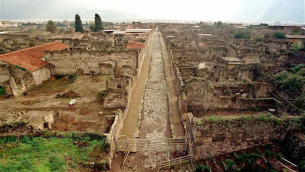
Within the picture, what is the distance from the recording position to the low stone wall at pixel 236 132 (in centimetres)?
920

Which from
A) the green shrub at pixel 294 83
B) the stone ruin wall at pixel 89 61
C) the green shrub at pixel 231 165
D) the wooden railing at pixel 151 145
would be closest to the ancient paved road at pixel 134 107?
the wooden railing at pixel 151 145

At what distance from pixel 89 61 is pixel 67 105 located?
10375 millimetres

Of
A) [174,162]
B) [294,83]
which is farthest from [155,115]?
[294,83]

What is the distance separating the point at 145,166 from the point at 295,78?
56.5 feet

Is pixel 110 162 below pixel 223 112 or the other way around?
below

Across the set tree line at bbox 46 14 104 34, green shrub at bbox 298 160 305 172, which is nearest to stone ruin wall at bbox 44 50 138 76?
green shrub at bbox 298 160 305 172

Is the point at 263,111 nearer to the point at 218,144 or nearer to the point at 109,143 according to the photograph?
the point at 218,144

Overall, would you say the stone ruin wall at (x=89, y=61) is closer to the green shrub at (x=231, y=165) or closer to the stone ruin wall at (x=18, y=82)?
the stone ruin wall at (x=18, y=82)

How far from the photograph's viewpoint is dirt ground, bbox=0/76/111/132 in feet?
45.7

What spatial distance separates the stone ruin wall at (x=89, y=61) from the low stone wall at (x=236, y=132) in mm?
17430

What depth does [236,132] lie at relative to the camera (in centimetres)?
934

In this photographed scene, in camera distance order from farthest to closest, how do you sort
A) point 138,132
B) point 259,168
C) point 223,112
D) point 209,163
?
point 223,112 → point 138,132 → point 209,163 → point 259,168

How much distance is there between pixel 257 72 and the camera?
21375 mm

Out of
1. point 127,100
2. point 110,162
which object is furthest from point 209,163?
point 127,100
